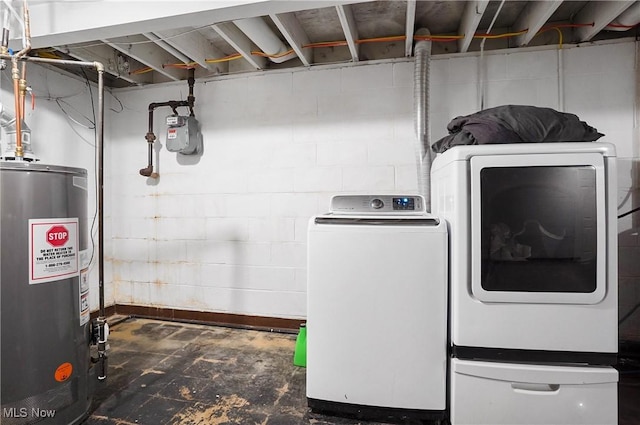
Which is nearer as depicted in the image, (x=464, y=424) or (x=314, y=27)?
(x=464, y=424)

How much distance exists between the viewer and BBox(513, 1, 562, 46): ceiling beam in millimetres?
1910

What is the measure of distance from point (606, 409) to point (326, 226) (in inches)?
58.7

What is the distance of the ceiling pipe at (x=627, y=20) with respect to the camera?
6.32 feet

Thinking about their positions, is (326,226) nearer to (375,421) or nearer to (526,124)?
(375,421)

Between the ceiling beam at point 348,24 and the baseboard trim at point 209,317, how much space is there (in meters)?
2.25

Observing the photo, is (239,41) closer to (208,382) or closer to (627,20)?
(208,382)

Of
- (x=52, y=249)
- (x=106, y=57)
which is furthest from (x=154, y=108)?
(x=52, y=249)

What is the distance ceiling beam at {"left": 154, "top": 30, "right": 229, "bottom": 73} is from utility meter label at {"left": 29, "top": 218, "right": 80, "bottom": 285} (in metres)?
1.51

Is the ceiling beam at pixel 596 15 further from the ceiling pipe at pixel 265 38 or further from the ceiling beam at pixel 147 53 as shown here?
the ceiling beam at pixel 147 53

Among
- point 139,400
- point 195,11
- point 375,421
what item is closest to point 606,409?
point 375,421

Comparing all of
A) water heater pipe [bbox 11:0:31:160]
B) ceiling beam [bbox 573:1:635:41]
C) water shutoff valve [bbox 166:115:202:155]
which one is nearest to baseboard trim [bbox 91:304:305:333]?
water shutoff valve [bbox 166:115:202:155]

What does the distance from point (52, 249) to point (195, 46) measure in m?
1.85

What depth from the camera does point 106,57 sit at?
271cm

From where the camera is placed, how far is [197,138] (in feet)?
9.41
